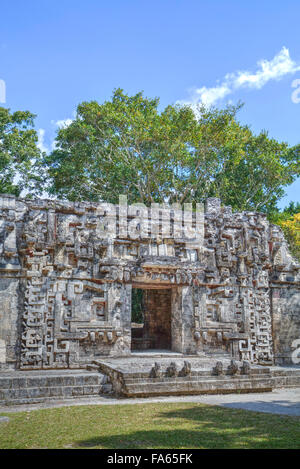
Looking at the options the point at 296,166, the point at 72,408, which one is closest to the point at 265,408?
the point at 72,408

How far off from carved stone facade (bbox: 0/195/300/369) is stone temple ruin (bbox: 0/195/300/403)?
3 cm

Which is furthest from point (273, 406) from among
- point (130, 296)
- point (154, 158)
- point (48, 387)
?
point (154, 158)

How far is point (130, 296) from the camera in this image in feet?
39.2

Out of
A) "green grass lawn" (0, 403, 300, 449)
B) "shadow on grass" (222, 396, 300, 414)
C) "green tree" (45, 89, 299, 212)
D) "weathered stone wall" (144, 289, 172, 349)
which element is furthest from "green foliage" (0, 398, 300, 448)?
"green tree" (45, 89, 299, 212)

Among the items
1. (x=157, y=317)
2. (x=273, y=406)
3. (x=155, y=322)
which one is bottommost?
(x=273, y=406)

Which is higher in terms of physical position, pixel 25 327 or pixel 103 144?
pixel 103 144

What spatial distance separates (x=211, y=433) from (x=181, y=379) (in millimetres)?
3675

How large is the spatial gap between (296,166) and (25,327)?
17.6 metres

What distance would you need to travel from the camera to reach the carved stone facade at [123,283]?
36.0 feet

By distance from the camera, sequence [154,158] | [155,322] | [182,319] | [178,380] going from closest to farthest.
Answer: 1. [178,380]
2. [182,319]
3. [155,322]
4. [154,158]

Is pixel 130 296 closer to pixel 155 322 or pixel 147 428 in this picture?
pixel 155 322
